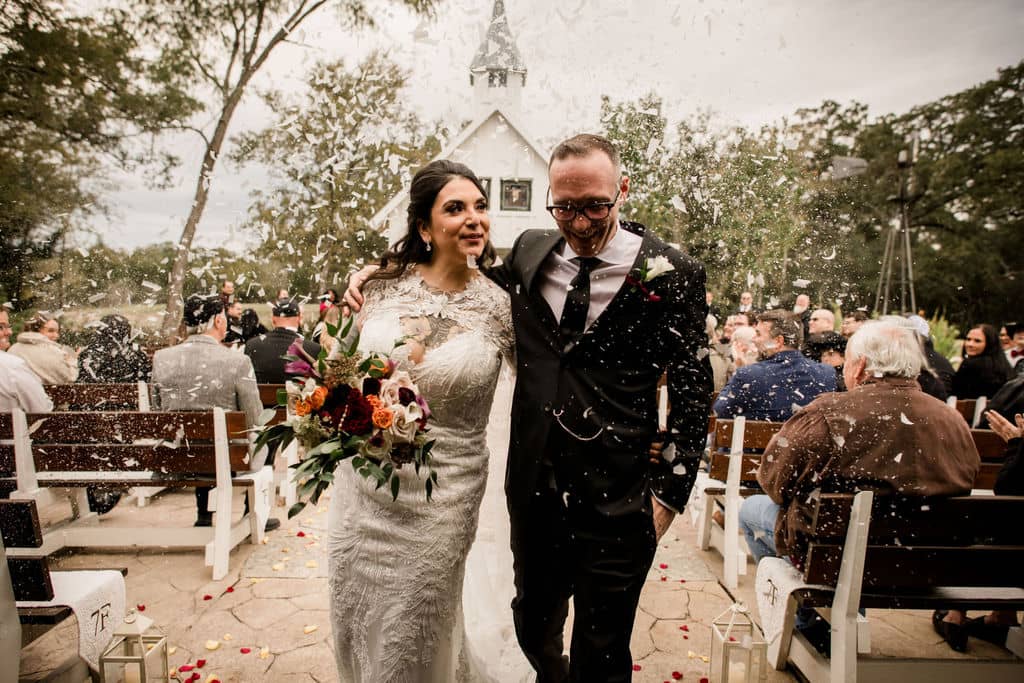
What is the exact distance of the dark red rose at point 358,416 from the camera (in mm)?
1899

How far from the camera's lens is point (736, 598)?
3.93 meters

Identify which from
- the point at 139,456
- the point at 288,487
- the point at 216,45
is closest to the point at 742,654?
the point at 139,456

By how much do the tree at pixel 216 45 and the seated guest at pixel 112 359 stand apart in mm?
415

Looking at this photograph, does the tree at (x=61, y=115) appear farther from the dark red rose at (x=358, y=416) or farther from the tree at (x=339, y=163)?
the dark red rose at (x=358, y=416)

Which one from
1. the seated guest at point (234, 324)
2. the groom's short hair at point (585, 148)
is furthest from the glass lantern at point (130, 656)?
the seated guest at point (234, 324)

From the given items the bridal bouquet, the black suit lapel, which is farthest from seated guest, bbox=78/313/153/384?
the black suit lapel

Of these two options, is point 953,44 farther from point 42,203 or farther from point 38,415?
point 38,415

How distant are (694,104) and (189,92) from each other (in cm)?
454

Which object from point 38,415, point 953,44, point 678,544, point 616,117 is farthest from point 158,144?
point 953,44

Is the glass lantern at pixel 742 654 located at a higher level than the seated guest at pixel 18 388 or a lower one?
lower

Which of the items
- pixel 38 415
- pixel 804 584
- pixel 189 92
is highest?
pixel 189 92

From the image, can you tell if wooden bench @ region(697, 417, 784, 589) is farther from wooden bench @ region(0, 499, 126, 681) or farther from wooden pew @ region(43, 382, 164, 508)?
wooden pew @ region(43, 382, 164, 508)

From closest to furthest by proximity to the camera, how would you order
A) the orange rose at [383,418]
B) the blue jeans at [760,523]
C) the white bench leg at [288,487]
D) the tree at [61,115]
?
the orange rose at [383,418] < the blue jeans at [760,523] < the tree at [61,115] < the white bench leg at [288,487]

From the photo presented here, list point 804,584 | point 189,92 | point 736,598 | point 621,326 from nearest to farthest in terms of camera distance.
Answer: point 621,326 < point 804,584 < point 736,598 < point 189,92
